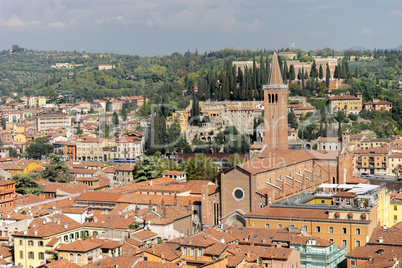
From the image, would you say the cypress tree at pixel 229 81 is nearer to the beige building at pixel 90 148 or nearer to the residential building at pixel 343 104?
the residential building at pixel 343 104

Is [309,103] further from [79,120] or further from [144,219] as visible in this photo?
[144,219]

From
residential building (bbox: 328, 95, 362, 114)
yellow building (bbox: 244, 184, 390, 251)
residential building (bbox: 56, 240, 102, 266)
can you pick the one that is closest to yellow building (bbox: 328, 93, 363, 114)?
residential building (bbox: 328, 95, 362, 114)

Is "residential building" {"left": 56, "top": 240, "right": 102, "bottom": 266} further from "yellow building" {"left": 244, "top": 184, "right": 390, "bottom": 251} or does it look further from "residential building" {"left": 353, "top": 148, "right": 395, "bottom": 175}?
"residential building" {"left": 353, "top": 148, "right": 395, "bottom": 175}

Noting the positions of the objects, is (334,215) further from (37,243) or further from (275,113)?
(275,113)

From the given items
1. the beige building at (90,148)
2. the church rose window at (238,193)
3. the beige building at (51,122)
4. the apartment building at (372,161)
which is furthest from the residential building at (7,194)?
the beige building at (51,122)

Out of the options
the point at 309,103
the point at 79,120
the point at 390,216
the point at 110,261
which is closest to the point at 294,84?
the point at 309,103

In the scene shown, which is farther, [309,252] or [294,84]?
[294,84]
